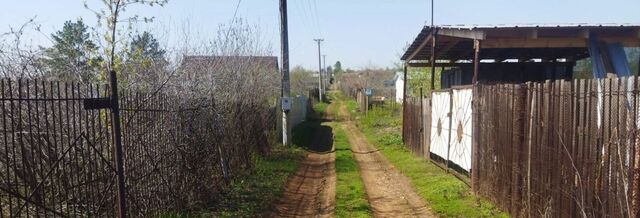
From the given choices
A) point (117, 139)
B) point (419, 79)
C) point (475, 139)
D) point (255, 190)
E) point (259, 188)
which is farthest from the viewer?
point (419, 79)

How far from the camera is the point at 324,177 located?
13125mm

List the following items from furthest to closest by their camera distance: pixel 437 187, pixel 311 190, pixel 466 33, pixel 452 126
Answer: pixel 452 126, pixel 466 33, pixel 311 190, pixel 437 187

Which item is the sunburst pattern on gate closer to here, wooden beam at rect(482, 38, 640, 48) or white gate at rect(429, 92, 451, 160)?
white gate at rect(429, 92, 451, 160)

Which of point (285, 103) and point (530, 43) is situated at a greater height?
point (530, 43)

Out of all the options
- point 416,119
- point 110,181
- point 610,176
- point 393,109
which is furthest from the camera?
point 393,109

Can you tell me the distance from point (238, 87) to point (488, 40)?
5.77 metres

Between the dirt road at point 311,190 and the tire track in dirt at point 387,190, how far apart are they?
0.76 meters

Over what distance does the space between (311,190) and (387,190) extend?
156 cm


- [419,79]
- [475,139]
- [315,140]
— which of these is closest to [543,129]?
[475,139]

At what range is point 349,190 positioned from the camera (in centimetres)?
1075

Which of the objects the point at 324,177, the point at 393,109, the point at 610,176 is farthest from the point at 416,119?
A: the point at 393,109

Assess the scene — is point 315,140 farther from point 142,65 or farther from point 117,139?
point 117,139

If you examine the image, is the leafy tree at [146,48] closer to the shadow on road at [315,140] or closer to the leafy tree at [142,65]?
the leafy tree at [142,65]

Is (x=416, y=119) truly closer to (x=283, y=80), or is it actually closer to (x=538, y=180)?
(x=283, y=80)
